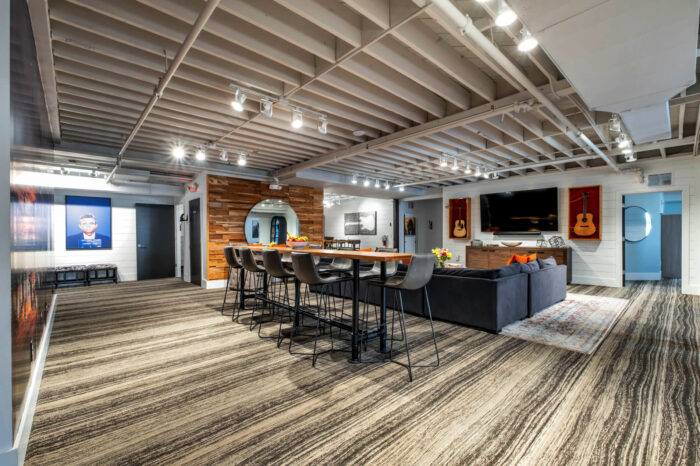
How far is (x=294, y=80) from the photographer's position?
3.39 m

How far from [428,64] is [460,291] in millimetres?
2660

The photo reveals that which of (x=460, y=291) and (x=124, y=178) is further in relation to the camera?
(x=124, y=178)

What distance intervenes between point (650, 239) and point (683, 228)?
5.94ft

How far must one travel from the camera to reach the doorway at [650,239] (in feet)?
26.3

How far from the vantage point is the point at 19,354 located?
69.9 inches

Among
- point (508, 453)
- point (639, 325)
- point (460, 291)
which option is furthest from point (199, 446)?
point (639, 325)

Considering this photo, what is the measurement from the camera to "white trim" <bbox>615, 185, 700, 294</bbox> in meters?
6.37

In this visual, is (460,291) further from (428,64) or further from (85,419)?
(85,419)

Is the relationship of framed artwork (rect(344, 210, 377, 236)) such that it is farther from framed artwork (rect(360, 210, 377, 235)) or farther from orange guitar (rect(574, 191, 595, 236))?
orange guitar (rect(574, 191, 595, 236))

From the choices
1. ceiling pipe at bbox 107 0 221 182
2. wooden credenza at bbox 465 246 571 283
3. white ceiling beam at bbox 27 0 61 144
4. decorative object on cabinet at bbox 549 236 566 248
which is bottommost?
wooden credenza at bbox 465 246 571 283

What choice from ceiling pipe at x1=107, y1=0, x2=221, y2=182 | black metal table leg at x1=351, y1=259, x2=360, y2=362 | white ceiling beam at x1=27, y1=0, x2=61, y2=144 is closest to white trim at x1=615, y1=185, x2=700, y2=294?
black metal table leg at x1=351, y1=259, x2=360, y2=362

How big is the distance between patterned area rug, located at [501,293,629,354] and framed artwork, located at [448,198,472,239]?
4.30m

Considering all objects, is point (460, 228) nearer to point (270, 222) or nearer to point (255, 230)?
point (270, 222)

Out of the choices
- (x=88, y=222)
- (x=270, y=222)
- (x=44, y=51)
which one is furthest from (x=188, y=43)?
(x=88, y=222)
